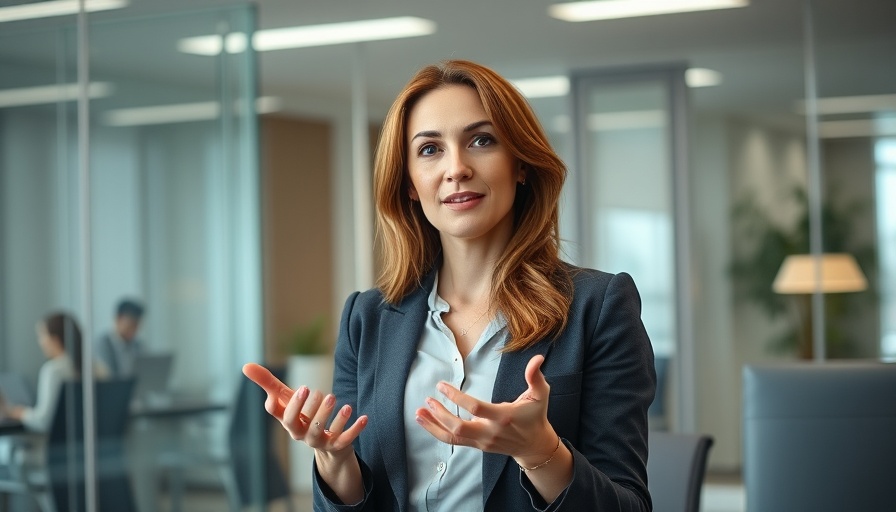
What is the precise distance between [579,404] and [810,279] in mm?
4897

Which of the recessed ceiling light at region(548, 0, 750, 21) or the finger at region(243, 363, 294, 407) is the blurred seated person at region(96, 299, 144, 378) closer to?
the recessed ceiling light at region(548, 0, 750, 21)

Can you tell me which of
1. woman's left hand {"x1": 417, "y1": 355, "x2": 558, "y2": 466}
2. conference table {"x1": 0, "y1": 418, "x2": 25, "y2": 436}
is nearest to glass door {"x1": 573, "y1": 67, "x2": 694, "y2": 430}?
conference table {"x1": 0, "y1": 418, "x2": 25, "y2": 436}

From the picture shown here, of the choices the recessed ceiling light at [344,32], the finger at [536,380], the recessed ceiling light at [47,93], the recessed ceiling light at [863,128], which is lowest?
the finger at [536,380]

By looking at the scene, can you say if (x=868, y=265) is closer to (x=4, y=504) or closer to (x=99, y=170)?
(x=99, y=170)

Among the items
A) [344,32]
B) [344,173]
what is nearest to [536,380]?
[344,32]

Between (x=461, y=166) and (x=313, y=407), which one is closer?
(x=313, y=407)

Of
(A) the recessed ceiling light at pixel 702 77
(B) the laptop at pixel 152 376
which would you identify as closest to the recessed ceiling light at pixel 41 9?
(B) the laptop at pixel 152 376

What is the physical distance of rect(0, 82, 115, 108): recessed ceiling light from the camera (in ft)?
14.6

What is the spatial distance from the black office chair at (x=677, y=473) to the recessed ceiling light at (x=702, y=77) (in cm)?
505

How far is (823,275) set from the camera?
5.88 m

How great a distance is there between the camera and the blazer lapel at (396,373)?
1521 mm

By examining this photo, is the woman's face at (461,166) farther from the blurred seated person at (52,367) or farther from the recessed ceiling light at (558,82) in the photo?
the recessed ceiling light at (558,82)

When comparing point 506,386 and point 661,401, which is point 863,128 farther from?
point 506,386

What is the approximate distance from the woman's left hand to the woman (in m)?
0.09
